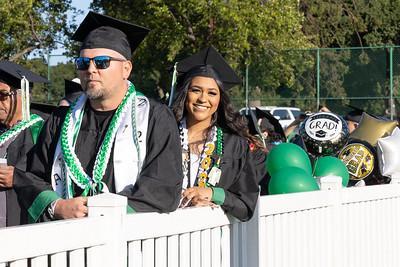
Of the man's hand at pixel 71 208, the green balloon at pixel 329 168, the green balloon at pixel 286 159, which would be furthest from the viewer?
the green balloon at pixel 329 168

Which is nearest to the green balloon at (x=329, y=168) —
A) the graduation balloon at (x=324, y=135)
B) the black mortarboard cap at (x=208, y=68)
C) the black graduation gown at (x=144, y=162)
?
the graduation balloon at (x=324, y=135)

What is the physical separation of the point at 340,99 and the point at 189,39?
250 inches

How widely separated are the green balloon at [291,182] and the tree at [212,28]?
20.7 m

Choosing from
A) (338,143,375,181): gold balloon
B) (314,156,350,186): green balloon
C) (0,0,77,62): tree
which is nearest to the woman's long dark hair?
(314,156,350,186): green balloon

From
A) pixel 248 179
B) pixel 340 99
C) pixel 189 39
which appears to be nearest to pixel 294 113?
pixel 340 99

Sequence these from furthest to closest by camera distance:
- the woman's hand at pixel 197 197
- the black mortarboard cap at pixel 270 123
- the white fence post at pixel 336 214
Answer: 1. the black mortarboard cap at pixel 270 123
2. the white fence post at pixel 336 214
3. the woman's hand at pixel 197 197

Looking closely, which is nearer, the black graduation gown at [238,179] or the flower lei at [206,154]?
the black graduation gown at [238,179]

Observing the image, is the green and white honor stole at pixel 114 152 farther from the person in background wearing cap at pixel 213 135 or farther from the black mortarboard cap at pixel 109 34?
the person in background wearing cap at pixel 213 135

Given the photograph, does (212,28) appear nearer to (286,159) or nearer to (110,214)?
(286,159)

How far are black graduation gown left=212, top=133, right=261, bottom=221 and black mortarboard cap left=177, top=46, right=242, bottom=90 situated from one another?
0.46m

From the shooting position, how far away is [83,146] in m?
4.71

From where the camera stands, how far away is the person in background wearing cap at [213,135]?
17.6ft

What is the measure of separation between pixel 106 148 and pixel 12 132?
188 centimetres

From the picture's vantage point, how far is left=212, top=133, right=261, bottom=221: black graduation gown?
508 cm
